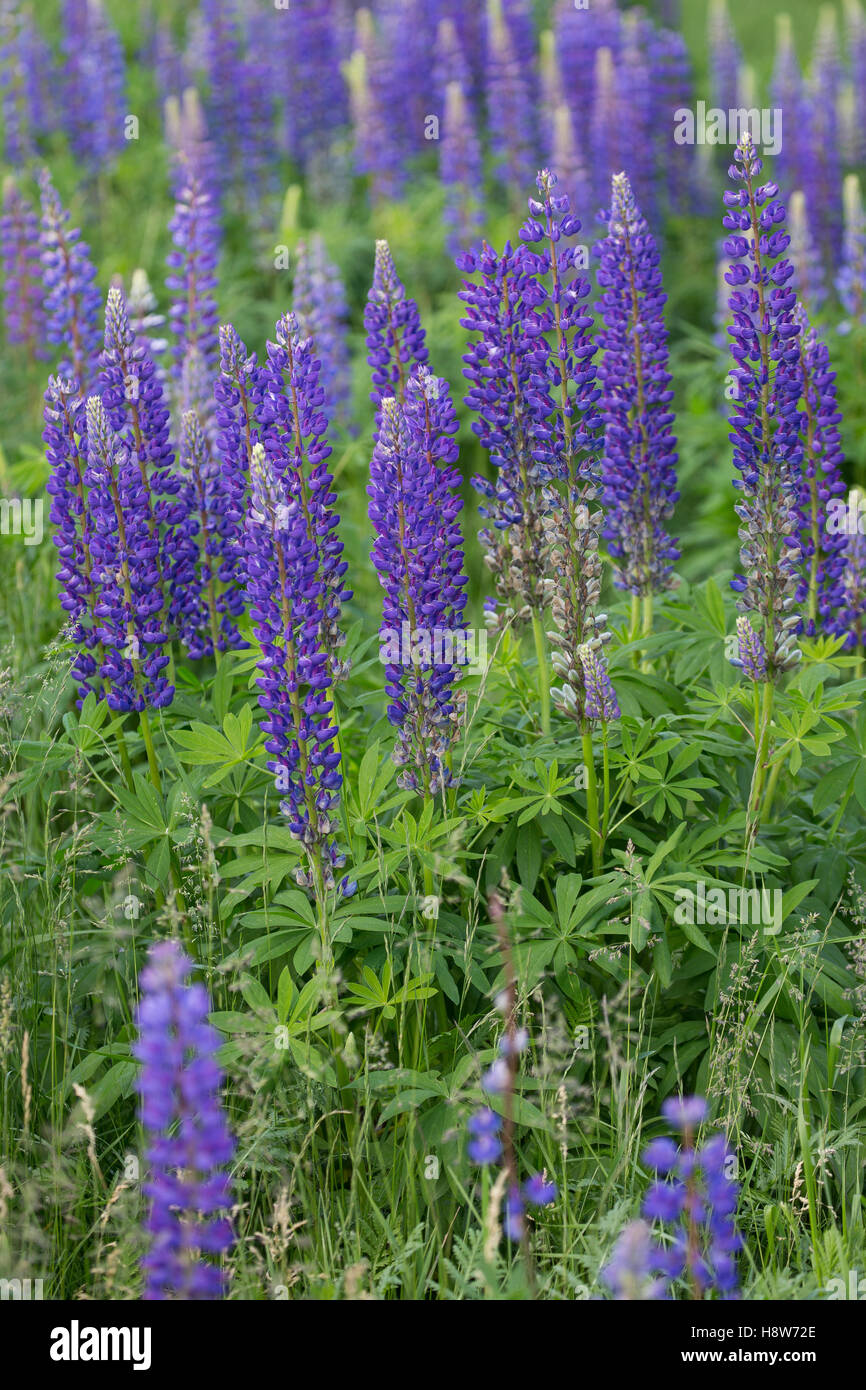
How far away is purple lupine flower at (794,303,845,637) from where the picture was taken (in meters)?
4.36

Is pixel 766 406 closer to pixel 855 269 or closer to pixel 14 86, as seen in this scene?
pixel 855 269

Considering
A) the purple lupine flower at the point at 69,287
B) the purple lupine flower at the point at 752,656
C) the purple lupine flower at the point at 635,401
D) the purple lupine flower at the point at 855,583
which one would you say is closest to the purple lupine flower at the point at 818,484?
the purple lupine flower at the point at 855,583

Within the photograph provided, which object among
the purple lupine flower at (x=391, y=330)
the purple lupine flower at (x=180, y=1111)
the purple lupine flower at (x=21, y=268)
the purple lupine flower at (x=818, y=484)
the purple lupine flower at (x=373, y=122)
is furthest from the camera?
the purple lupine flower at (x=373, y=122)

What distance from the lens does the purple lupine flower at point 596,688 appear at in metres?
3.57

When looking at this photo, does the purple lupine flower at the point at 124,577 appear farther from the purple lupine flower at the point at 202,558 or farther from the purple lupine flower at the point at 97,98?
the purple lupine flower at the point at 97,98

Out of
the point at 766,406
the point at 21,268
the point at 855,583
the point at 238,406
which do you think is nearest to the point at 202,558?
the point at 238,406

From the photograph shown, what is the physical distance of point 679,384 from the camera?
851 cm

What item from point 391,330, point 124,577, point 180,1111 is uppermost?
point 391,330

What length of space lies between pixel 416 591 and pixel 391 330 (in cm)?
106

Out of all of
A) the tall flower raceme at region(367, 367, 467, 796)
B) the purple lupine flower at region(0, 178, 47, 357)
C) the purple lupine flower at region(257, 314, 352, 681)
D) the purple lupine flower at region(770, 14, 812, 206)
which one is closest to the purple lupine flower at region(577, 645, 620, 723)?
the tall flower raceme at region(367, 367, 467, 796)

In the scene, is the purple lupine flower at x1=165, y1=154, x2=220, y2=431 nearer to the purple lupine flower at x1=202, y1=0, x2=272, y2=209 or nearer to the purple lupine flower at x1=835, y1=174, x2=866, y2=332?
the purple lupine flower at x1=835, y1=174, x2=866, y2=332

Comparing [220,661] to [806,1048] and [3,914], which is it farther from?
[806,1048]

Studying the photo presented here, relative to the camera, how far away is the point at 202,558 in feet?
14.5

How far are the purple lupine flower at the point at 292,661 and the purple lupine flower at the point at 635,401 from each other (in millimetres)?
1268
